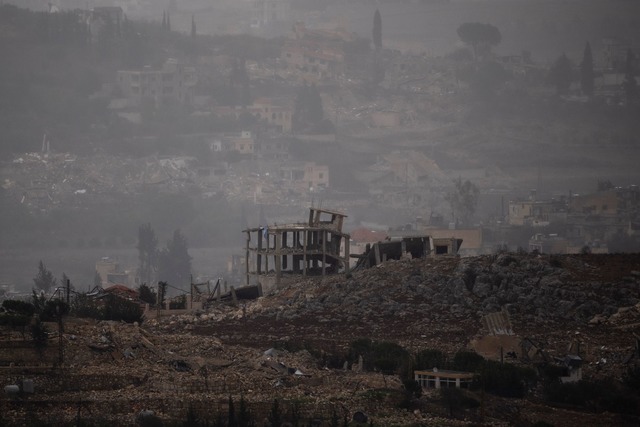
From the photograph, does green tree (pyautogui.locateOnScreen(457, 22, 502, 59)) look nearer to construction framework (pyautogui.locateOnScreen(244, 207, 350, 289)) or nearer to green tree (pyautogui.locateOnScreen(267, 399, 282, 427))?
construction framework (pyautogui.locateOnScreen(244, 207, 350, 289))

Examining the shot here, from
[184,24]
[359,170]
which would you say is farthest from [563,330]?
[184,24]

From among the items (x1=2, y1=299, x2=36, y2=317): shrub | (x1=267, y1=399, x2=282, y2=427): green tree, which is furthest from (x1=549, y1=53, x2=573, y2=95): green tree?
(x1=267, y1=399, x2=282, y2=427): green tree

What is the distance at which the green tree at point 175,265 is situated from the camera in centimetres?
8562

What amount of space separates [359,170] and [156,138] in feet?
54.2

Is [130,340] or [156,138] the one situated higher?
[156,138]

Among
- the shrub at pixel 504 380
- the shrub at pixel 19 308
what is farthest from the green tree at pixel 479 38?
the shrub at pixel 504 380

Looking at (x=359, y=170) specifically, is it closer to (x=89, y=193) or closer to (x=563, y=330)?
(x=89, y=193)

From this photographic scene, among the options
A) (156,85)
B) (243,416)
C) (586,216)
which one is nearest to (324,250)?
(243,416)

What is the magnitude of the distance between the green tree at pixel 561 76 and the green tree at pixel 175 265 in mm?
68413

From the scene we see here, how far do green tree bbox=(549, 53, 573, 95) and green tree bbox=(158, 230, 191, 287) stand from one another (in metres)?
68.4

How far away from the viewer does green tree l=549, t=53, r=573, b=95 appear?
15375 cm

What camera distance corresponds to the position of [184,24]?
17925 cm

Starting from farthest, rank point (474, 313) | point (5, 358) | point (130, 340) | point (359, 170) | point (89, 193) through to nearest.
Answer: point (359, 170) < point (89, 193) < point (474, 313) < point (130, 340) < point (5, 358)

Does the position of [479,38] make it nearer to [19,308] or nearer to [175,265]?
[175,265]
